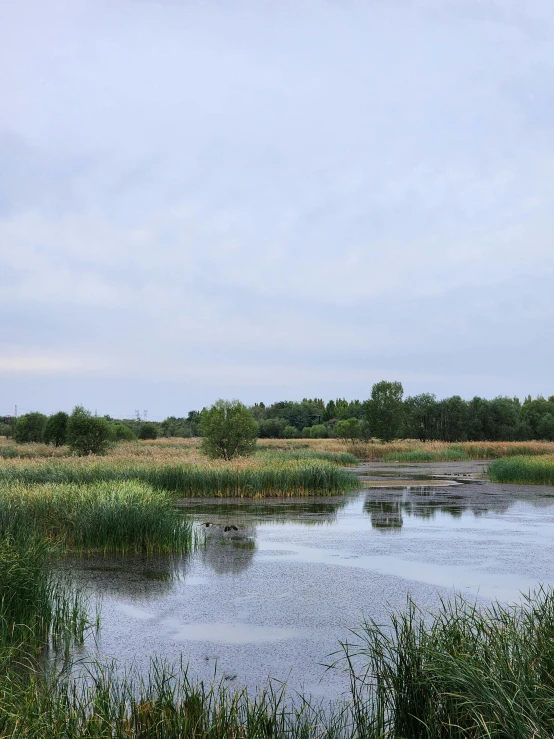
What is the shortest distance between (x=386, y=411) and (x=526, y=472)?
22.1m

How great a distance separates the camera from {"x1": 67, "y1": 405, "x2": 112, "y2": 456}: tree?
27500 mm

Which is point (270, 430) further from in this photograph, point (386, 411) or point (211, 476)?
point (211, 476)

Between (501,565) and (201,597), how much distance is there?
434 cm

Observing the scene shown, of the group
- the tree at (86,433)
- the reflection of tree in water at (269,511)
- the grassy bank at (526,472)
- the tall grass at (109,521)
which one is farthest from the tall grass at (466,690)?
the tree at (86,433)

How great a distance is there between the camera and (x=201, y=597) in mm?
7910

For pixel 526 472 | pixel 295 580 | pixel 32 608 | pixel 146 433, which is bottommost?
pixel 295 580

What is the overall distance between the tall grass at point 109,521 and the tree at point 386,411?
116 feet

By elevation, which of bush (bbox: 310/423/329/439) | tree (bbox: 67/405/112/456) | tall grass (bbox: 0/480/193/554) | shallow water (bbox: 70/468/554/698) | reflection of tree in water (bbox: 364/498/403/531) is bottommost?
shallow water (bbox: 70/468/554/698)

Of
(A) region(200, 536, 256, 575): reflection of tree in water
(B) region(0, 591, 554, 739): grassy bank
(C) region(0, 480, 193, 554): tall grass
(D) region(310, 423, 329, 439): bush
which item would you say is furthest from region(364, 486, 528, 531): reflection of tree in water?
(D) region(310, 423, 329, 439): bush

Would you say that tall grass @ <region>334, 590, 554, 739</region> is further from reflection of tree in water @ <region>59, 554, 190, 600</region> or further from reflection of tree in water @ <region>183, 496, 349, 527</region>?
reflection of tree in water @ <region>183, 496, 349, 527</region>

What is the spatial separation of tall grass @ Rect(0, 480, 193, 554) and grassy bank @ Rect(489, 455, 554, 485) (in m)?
15.7

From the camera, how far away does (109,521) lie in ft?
34.2

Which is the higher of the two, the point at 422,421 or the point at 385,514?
the point at 422,421

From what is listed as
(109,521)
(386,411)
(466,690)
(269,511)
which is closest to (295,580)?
(109,521)
